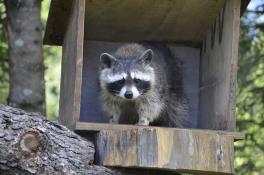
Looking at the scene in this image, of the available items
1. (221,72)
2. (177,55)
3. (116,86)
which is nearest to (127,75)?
(116,86)

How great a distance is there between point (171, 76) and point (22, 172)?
8.83 ft

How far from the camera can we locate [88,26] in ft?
24.6

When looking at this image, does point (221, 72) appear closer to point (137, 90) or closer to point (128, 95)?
point (137, 90)

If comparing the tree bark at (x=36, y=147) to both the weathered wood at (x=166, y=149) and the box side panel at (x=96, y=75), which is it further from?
the box side panel at (x=96, y=75)

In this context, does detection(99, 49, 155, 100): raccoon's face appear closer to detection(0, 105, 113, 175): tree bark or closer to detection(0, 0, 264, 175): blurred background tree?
detection(0, 105, 113, 175): tree bark

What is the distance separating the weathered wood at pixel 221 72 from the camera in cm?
→ 632

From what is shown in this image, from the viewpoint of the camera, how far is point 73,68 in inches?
252

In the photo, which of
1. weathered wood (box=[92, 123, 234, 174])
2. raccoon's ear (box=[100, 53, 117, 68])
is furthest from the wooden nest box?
raccoon's ear (box=[100, 53, 117, 68])

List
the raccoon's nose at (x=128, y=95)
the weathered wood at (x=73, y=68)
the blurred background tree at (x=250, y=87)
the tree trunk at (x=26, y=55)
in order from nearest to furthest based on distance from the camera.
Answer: the weathered wood at (x=73, y=68) → the raccoon's nose at (x=128, y=95) → the tree trunk at (x=26, y=55) → the blurred background tree at (x=250, y=87)

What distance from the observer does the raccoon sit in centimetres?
671

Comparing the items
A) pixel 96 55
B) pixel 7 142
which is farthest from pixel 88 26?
pixel 7 142

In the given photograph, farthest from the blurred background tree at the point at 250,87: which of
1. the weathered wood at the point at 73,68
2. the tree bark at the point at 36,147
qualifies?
the tree bark at the point at 36,147

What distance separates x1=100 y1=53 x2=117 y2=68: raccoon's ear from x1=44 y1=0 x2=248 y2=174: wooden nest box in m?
0.32

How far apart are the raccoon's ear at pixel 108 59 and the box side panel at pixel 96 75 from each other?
0.58 meters
